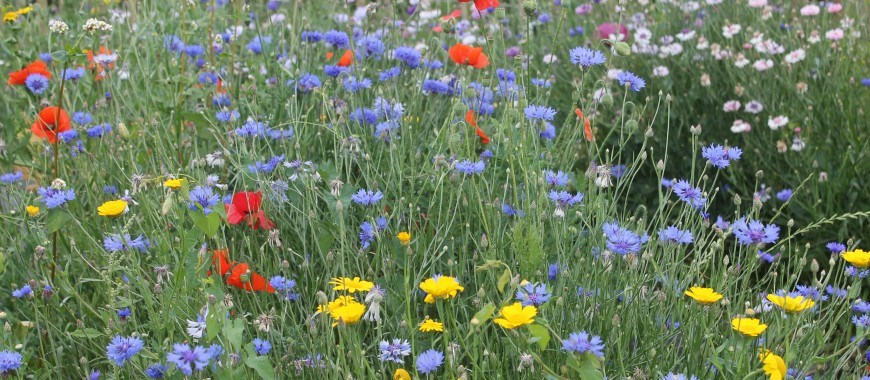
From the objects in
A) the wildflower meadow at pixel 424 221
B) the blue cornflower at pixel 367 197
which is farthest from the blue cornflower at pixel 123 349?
the blue cornflower at pixel 367 197

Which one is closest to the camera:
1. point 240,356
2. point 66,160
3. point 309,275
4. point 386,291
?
point 240,356

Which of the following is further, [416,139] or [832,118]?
[832,118]

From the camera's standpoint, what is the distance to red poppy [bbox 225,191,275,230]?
1.95 m

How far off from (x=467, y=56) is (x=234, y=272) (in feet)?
2.91

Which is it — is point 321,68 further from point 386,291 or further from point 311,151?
point 386,291

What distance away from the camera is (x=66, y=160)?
2.64 metres

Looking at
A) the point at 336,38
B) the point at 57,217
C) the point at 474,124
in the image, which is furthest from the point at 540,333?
the point at 336,38

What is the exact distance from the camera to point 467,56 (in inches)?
95.9

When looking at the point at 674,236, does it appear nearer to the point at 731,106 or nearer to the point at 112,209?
the point at 112,209

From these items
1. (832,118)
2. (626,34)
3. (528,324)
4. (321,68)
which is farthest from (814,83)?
(528,324)

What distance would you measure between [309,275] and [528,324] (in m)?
0.75

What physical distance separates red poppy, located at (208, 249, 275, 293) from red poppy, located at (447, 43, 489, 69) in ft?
2.65

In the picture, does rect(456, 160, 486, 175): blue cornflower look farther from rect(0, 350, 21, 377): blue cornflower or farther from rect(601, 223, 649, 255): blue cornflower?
rect(0, 350, 21, 377): blue cornflower

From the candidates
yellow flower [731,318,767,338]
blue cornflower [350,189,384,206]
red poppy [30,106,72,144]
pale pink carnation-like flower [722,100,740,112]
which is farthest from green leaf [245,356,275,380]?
pale pink carnation-like flower [722,100,740,112]
